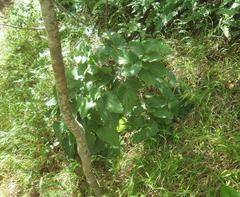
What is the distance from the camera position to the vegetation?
2455 mm

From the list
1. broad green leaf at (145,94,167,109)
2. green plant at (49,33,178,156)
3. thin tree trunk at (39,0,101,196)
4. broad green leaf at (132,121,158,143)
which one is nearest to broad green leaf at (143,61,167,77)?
green plant at (49,33,178,156)

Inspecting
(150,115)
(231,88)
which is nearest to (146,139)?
(150,115)

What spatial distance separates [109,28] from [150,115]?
1285mm

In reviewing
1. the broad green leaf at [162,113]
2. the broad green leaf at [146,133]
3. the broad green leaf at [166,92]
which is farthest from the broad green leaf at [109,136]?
the broad green leaf at [166,92]

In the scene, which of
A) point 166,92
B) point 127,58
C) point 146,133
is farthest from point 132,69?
point 146,133

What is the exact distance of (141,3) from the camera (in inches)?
133

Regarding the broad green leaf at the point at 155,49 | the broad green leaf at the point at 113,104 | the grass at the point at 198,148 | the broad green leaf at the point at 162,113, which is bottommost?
the grass at the point at 198,148

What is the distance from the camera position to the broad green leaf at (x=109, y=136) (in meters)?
2.50

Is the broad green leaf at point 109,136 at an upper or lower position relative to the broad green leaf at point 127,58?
lower

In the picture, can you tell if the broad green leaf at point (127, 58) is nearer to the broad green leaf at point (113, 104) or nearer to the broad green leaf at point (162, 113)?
the broad green leaf at point (113, 104)

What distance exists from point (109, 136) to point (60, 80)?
0.66m

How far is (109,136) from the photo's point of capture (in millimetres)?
2504

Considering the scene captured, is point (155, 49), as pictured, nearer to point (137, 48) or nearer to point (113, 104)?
point (137, 48)

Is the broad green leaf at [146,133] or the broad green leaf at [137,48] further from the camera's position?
the broad green leaf at [146,133]
